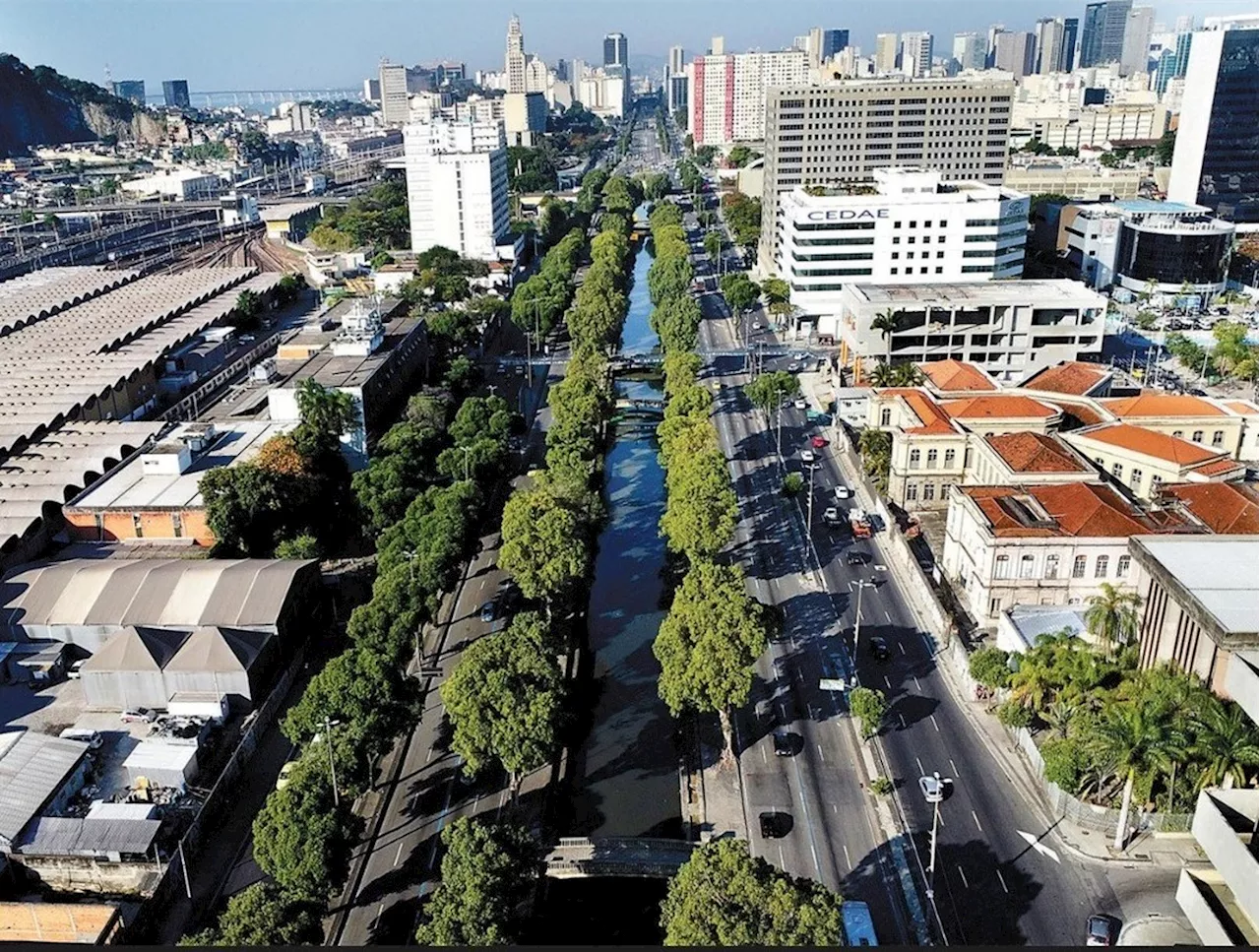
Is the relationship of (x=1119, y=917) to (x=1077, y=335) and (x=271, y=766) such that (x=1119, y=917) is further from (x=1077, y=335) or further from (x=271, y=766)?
(x=1077, y=335)

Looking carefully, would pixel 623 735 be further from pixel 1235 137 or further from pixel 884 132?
pixel 1235 137

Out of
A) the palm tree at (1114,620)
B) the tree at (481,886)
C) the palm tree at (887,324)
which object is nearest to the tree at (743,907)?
the tree at (481,886)

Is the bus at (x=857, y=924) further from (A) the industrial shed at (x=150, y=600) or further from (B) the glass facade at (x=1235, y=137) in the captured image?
(B) the glass facade at (x=1235, y=137)

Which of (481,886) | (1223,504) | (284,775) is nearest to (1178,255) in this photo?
(1223,504)

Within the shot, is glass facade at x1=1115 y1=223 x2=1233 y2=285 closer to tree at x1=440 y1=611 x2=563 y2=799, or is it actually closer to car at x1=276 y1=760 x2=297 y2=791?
tree at x1=440 y1=611 x2=563 y2=799

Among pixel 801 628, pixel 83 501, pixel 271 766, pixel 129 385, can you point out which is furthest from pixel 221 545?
pixel 129 385

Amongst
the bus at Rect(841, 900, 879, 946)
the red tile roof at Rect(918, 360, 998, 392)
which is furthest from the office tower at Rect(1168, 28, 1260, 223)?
the bus at Rect(841, 900, 879, 946)
